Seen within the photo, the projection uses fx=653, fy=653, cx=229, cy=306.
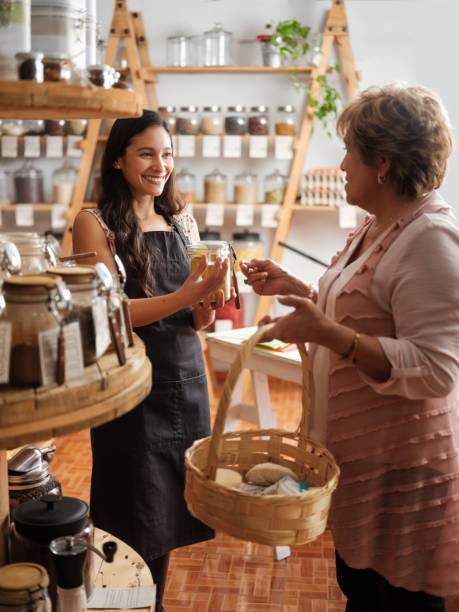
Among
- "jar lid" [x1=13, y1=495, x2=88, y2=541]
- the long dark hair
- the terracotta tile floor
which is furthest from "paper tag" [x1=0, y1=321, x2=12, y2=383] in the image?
the terracotta tile floor

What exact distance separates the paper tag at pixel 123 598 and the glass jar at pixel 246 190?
147 inches

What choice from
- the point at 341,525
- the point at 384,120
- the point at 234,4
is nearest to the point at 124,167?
the point at 384,120

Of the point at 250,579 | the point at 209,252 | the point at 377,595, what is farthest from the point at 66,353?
the point at 250,579

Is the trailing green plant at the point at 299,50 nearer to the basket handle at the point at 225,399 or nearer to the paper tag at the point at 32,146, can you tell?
the paper tag at the point at 32,146

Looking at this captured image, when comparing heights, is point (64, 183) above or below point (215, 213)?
above

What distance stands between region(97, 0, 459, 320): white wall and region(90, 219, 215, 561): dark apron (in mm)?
3244

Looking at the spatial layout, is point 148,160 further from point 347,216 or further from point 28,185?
point 28,185

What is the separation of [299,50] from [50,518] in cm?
431

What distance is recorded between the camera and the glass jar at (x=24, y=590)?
1.15 meters

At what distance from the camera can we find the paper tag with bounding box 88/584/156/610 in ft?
4.62

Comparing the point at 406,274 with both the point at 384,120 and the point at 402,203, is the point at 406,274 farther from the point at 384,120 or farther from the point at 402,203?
the point at 384,120

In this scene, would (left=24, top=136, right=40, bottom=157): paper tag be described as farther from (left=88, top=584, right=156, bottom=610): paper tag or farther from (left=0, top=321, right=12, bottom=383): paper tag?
(left=0, top=321, right=12, bottom=383): paper tag

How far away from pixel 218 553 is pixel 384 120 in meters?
2.06

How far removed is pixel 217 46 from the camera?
4883 millimetres
